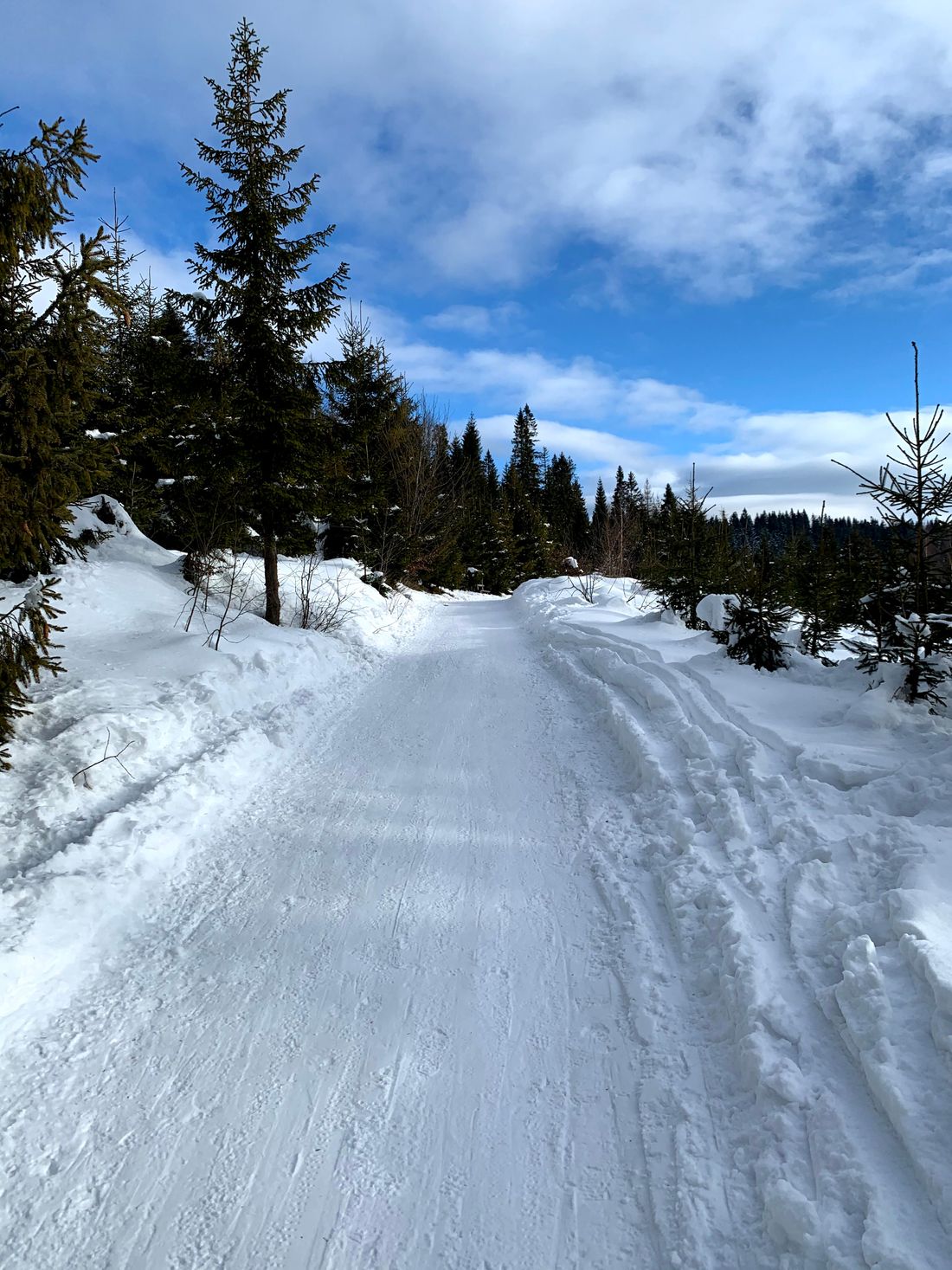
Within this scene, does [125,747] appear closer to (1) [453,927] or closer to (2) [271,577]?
(1) [453,927]

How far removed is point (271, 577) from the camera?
37.0 ft

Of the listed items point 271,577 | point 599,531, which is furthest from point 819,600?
point 599,531

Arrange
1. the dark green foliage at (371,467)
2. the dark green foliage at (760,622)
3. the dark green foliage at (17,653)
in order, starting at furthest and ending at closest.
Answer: the dark green foliage at (371,467), the dark green foliage at (760,622), the dark green foliage at (17,653)

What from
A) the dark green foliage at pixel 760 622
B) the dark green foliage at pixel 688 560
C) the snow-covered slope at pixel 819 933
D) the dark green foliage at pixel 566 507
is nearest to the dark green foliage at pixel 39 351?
the snow-covered slope at pixel 819 933

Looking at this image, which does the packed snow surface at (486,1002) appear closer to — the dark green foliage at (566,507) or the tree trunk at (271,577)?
the tree trunk at (271,577)

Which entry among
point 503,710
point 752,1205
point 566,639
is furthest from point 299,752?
point 566,639

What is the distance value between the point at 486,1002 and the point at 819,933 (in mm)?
1777

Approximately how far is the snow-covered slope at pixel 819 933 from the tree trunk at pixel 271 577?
748 cm

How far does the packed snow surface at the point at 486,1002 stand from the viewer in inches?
83.7

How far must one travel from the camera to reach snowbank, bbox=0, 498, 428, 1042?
356cm

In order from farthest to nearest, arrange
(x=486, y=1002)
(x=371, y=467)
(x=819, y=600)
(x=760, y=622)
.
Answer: (x=371, y=467)
(x=819, y=600)
(x=760, y=622)
(x=486, y=1002)

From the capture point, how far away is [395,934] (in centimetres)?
361

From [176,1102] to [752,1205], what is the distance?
7.71ft

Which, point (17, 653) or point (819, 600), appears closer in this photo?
point (17, 653)
